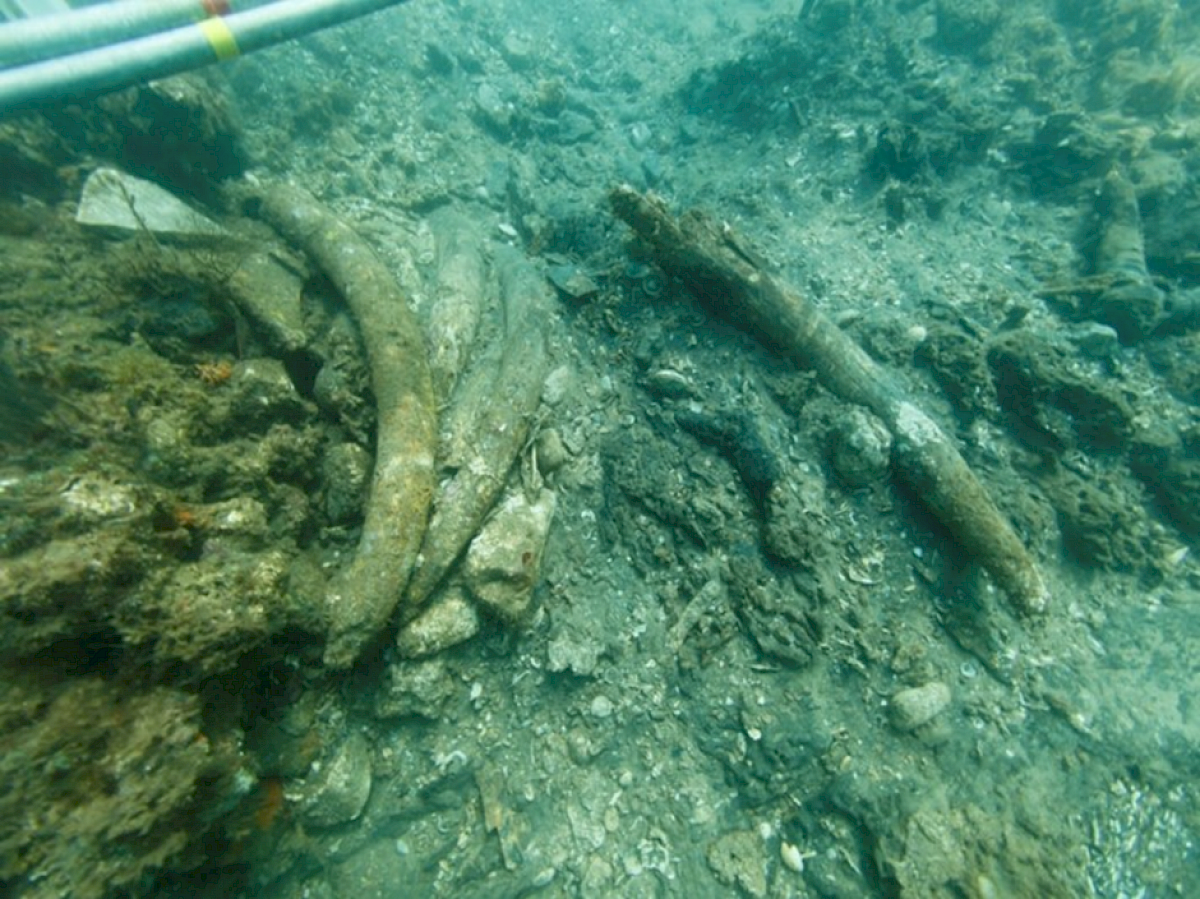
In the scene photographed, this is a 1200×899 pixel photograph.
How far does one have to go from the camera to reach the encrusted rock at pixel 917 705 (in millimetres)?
3377

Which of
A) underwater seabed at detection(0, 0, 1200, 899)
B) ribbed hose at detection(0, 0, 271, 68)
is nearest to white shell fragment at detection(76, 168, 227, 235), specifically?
underwater seabed at detection(0, 0, 1200, 899)

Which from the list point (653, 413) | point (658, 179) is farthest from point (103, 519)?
point (658, 179)

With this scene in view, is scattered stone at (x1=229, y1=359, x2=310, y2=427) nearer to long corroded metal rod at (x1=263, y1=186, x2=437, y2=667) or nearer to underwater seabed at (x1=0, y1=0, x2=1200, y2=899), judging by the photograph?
underwater seabed at (x1=0, y1=0, x2=1200, y2=899)

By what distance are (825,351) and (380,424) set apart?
3.37 m

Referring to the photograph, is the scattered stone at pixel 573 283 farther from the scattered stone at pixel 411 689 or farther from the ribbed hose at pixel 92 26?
the ribbed hose at pixel 92 26

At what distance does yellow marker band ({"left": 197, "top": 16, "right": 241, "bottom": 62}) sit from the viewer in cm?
448

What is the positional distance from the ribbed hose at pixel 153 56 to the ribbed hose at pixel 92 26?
0.20 m

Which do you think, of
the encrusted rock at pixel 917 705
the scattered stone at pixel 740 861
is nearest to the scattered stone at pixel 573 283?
the encrusted rock at pixel 917 705

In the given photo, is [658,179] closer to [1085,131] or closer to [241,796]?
[1085,131]

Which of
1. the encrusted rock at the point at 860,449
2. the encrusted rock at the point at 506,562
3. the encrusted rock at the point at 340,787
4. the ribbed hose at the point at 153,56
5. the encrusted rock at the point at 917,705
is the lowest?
the encrusted rock at the point at 340,787

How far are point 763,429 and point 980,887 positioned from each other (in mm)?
2986

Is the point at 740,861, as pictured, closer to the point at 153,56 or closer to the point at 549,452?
the point at 549,452

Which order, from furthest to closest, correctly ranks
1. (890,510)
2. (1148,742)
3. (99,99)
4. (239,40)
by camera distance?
(239,40)
(99,99)
(890,510)
(1148,742)

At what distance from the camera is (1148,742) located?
11.5 ft
